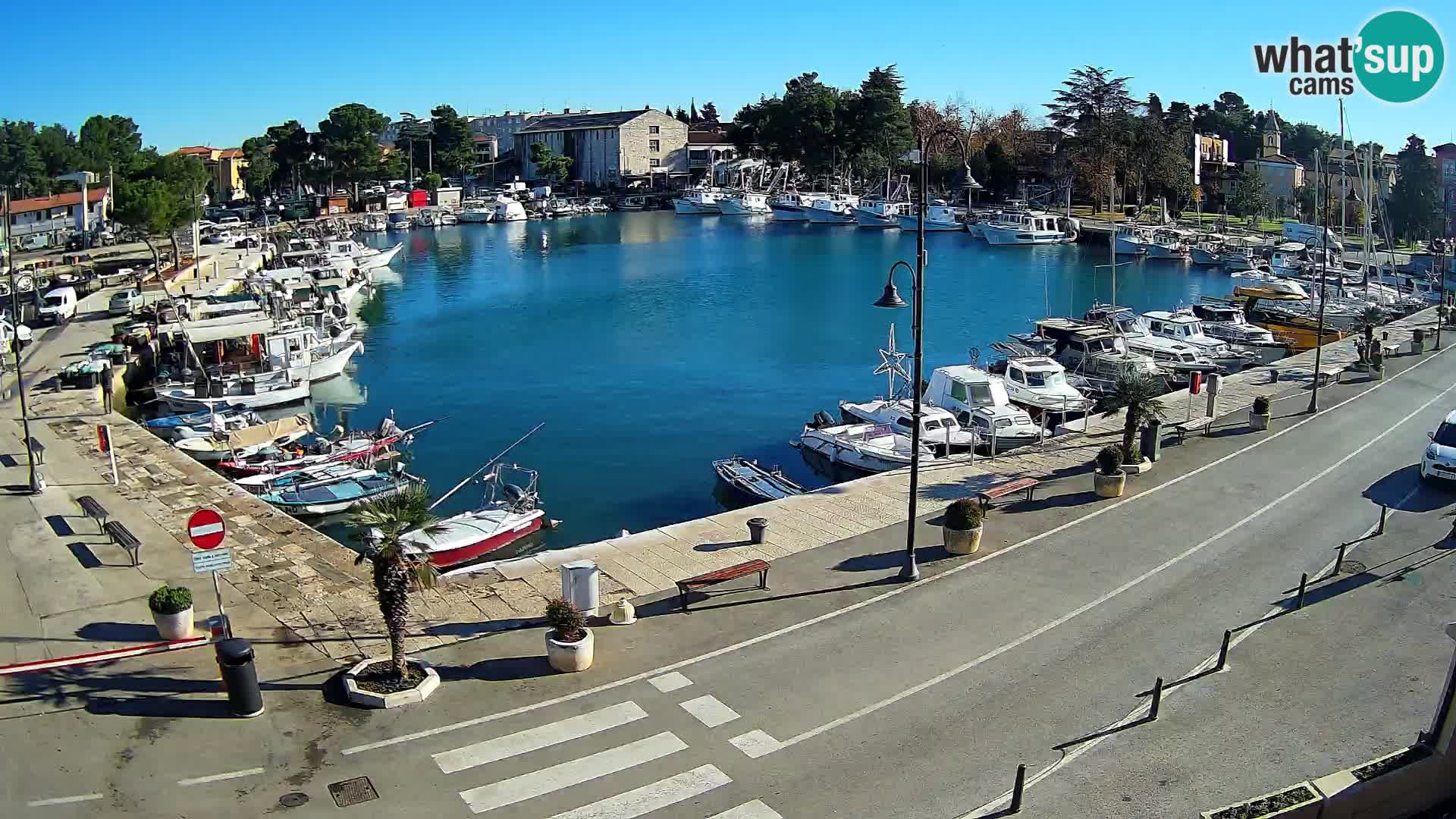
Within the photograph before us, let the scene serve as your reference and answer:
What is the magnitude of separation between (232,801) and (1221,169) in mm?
141845

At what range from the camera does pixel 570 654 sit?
1546 centimetres

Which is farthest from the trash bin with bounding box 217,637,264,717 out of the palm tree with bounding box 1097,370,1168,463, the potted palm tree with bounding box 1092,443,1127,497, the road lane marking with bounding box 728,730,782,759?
the palm tree with bounding box 1097,370,1168,463

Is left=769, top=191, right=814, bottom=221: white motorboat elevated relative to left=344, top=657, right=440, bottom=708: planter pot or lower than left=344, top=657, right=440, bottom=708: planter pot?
elevated

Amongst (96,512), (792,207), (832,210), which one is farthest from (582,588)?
(792,207)

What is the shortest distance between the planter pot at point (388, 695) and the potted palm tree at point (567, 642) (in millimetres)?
1620

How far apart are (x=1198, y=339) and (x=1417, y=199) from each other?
58053mm

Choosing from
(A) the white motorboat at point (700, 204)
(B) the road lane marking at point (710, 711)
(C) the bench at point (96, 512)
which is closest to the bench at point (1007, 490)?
(B) the road lane marking at point (710, 711)

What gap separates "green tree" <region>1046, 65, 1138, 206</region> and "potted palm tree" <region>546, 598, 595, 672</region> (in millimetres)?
119341

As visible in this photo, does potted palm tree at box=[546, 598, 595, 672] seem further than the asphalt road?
Yes

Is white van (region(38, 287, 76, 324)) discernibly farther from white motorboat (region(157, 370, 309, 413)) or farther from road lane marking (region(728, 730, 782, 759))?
road lane marking (region(728, 730, 782, 759))

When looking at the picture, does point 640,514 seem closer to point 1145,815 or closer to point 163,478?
point 163,478

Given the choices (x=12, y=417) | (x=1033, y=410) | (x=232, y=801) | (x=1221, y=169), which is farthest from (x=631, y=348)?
(x=1221, y=169)

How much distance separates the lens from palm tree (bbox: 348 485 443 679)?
1456 cm

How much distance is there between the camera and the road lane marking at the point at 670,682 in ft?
49.6
